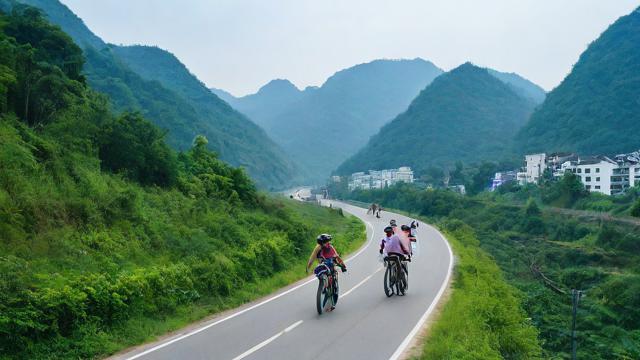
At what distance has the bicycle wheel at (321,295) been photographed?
1115cm

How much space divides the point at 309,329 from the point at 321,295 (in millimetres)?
1392

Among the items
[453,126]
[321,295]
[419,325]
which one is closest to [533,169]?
[453,126]

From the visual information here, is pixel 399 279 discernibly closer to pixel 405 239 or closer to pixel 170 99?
pixel 405 239

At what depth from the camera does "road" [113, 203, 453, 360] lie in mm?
8484

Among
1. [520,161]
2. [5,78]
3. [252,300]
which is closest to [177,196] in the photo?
[5,78]

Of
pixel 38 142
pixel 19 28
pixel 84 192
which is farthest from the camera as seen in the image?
pixel 19 28

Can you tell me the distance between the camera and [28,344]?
761 centimetres

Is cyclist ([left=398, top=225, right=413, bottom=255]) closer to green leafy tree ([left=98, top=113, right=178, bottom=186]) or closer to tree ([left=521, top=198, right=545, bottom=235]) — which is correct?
green leafy tree ([left=98, top=113, right=178, bottom=186])

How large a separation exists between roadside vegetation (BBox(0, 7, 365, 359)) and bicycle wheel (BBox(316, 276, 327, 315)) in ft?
8.21

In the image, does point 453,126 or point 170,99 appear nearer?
point 170,99

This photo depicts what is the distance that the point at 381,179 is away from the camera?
5271 inches

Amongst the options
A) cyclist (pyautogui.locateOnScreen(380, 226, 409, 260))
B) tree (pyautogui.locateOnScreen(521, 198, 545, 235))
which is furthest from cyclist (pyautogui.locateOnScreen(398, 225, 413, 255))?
tree (pyautogui.locateOnScreen(521, 198, 545, 235))

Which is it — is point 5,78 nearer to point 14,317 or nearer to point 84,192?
point 84,192

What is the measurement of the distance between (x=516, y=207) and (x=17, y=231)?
215 ft
